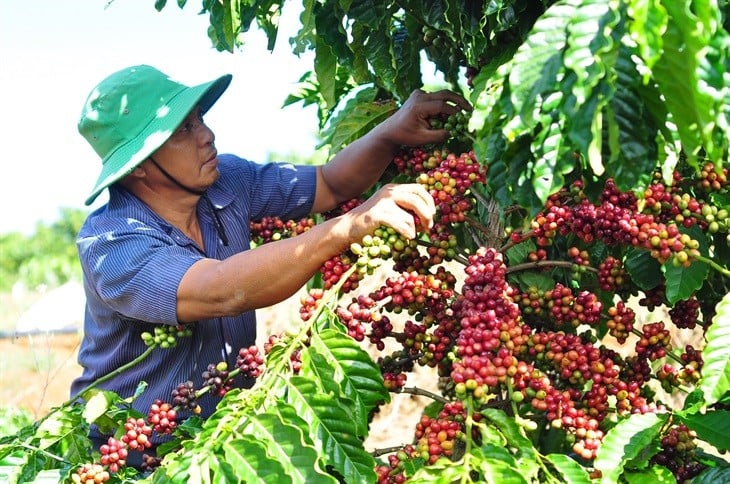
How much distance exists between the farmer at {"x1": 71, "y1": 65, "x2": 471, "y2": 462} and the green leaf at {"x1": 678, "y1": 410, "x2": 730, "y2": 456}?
2.63 ft

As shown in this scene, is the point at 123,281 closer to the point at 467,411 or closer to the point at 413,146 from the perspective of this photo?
the point at 413,146

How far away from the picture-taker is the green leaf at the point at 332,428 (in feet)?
5.48

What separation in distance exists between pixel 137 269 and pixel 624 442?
127cm

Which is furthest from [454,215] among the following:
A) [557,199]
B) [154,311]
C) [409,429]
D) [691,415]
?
[409,429]

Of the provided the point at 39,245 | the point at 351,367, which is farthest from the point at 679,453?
the point at 39,245

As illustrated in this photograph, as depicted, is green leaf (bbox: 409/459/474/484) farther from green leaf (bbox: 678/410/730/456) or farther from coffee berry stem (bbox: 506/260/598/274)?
coffee berry stem (bbox: 506/260/598/274)

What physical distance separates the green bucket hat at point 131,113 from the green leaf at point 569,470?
1460mm

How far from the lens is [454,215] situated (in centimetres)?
208

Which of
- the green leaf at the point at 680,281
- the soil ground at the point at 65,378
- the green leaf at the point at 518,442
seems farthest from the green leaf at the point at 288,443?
the soil ground at the point at 65,378

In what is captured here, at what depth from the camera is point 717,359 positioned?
1.60m

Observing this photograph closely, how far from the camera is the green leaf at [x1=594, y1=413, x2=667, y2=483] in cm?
169

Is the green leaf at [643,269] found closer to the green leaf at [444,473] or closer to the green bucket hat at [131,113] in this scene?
the green leaf at [444,473]

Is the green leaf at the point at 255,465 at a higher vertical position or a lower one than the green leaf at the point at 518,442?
higher

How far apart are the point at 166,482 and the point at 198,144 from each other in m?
1.35
